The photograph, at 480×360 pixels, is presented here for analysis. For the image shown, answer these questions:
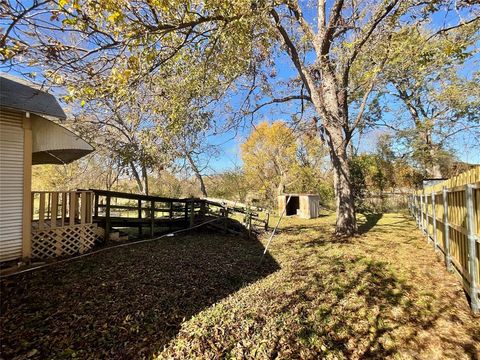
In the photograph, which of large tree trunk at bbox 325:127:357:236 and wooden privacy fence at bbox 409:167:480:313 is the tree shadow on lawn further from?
large tree trunk at bbox 325:127:357:236

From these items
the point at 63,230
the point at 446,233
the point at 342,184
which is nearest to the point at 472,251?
the point at 446,233

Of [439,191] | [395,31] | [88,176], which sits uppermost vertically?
[395,31]

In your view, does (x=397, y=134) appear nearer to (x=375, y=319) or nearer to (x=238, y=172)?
(x=238, y=172)

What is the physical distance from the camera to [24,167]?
5.18 meters

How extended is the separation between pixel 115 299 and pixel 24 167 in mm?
3457

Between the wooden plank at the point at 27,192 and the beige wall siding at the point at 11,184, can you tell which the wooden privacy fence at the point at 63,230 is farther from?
the beige wall siding at the point at 11,184

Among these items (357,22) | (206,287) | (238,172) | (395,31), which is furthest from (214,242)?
(238,172)

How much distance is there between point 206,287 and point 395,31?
6.47 metres

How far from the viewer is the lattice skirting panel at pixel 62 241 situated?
17.9 feet

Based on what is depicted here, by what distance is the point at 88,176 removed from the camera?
14.3 metres

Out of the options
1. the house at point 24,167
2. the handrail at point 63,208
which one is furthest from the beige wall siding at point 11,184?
the handrail at point 63,208

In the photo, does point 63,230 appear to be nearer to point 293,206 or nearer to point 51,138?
point 51,138

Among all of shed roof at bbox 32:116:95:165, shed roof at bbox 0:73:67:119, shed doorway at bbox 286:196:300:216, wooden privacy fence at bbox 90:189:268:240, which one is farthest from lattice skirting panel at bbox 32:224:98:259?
shed doorway at bbox 286:196:300:216

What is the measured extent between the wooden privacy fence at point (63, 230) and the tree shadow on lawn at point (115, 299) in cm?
73
